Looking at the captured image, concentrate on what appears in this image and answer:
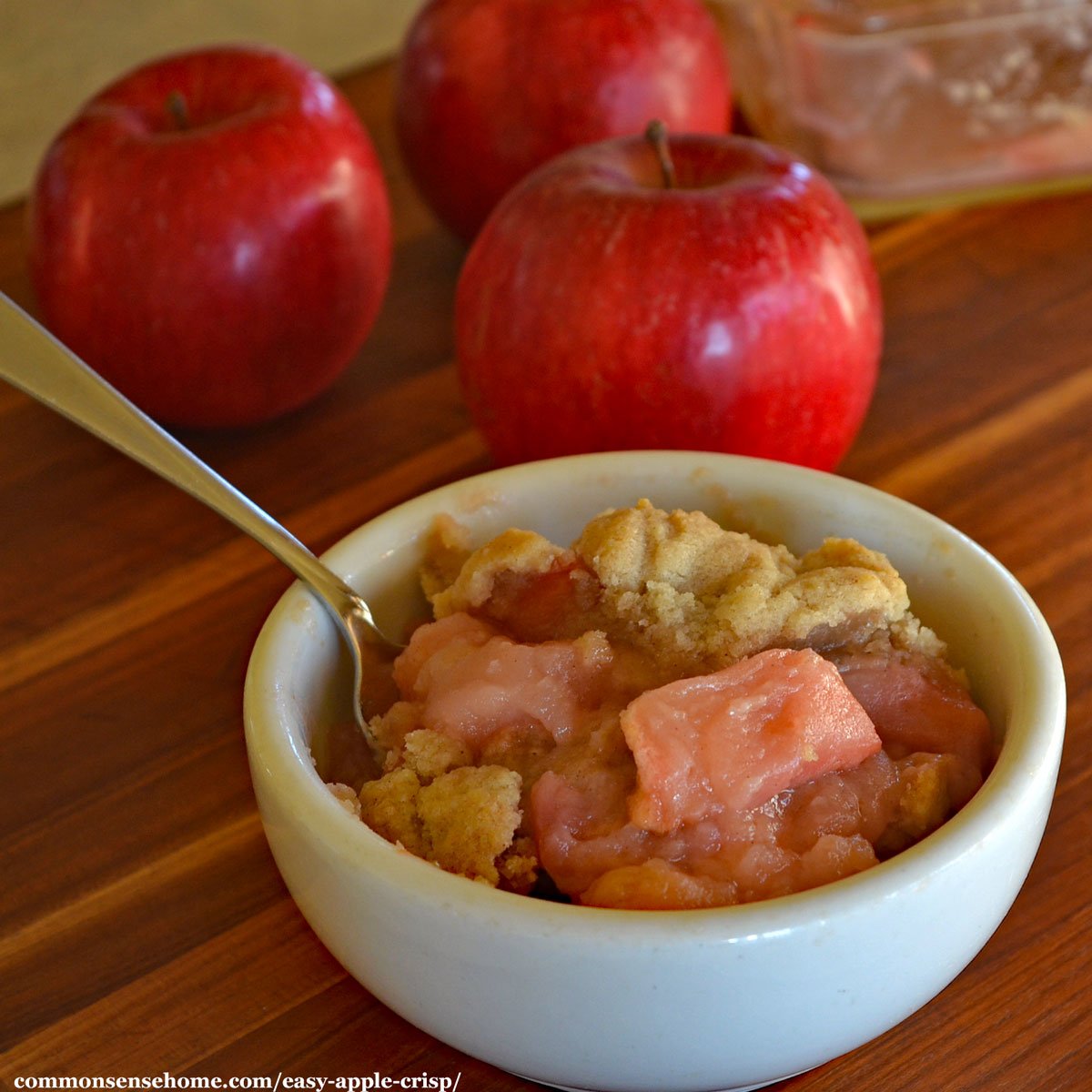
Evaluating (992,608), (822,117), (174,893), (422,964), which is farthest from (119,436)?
(822,117)

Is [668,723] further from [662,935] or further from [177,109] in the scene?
[177,109]

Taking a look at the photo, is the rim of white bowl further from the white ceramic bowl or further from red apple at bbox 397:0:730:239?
red apple at bbox 397:0:730:239

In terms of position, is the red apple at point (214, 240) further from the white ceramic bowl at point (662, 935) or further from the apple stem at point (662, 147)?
the white ceramic bowl at point (662, 935)

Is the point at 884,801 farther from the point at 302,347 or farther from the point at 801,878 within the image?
the point at 302,347

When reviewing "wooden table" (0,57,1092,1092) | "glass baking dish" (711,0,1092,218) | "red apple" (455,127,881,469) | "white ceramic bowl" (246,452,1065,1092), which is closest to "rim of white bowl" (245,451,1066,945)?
"white ceramic bowl" (246,452,1065,1092)

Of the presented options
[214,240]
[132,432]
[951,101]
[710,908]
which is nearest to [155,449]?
[132,432]

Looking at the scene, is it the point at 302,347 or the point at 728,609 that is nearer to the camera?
the point at 728,609

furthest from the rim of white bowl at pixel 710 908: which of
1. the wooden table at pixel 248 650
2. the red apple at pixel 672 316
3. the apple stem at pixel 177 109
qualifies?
the apple stem at pixel 177 109
